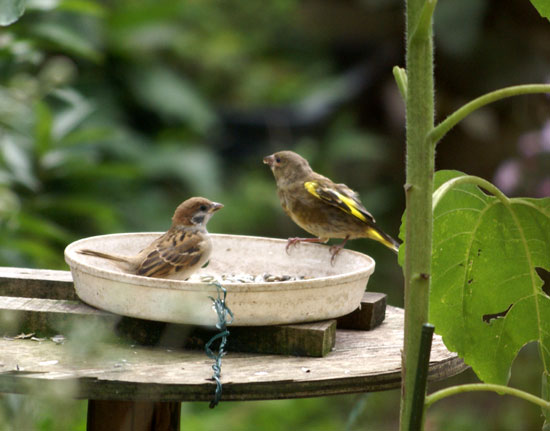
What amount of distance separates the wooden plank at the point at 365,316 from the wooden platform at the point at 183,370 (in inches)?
4.7

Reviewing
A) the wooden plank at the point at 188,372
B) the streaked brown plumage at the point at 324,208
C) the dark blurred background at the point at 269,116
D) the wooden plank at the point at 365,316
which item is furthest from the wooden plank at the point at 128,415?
the dark blurred background at the point at 269,116

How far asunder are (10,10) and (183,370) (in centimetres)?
78

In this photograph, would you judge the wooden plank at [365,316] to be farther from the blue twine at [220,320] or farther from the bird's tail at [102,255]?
the bird's tail at [102,255]

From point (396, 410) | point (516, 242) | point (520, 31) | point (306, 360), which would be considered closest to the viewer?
point (516, 242)

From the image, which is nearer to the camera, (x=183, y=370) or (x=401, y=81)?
(x=401, y=81)

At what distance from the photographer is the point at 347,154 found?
8008 mm

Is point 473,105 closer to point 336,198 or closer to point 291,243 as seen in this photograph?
point 291,243

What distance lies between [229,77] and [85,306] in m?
6.58

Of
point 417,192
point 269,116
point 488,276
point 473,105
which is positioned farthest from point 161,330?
point 269,116

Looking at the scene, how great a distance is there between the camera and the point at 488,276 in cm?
184

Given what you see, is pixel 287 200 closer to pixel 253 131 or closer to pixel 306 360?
pixel 306 360

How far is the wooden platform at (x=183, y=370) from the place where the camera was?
1.71 metres

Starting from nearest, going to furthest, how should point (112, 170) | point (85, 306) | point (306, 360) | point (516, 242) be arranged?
1. point (516, 242)
2. point (306, 360)
3. point (85, 306)
4. point (112, 170)

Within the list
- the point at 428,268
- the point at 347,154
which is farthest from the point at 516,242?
the point at 347,154
